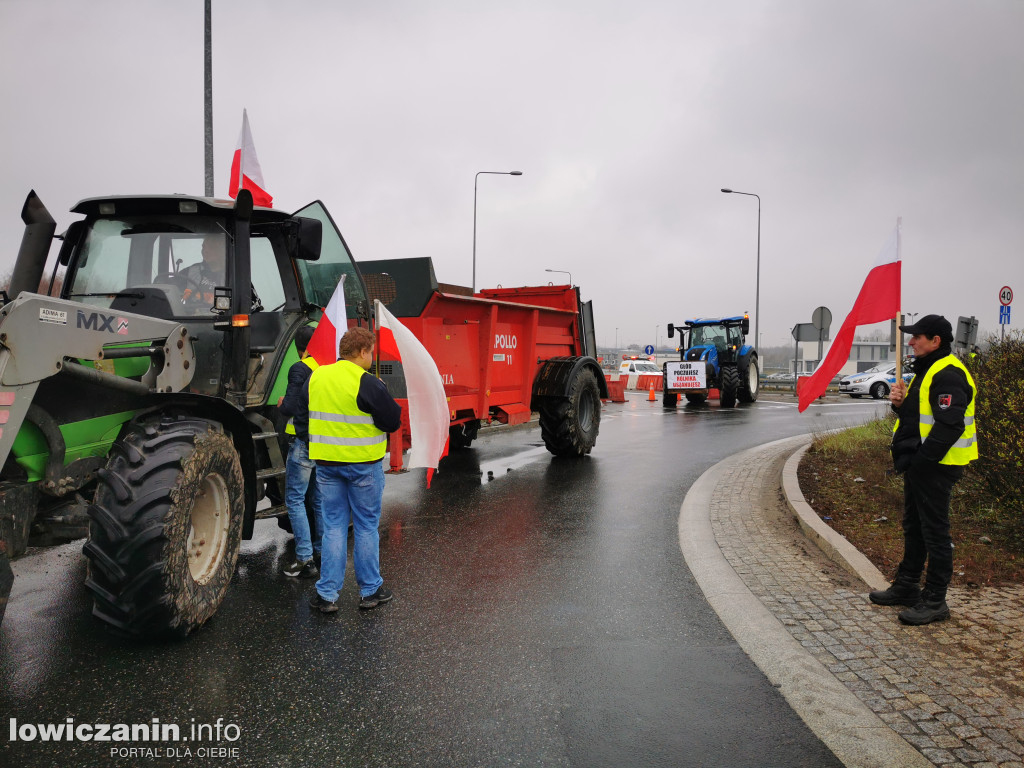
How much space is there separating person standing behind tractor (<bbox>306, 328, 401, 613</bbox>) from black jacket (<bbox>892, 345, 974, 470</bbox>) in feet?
10.4

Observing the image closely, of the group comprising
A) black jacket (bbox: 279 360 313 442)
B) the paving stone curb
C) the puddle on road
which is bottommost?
the paving stone curb

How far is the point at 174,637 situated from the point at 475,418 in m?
5.91

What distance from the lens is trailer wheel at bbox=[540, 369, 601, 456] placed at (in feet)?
35.4

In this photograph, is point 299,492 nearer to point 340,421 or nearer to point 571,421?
point 340,421

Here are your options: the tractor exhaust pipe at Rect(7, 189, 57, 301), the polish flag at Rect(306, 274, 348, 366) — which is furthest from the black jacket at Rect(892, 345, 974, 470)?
the tractor exhaust pipe at Rect(7, 189, 57, 301)

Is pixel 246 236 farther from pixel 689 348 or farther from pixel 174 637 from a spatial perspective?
pixel 689 348

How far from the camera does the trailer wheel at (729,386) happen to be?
22.0 meters

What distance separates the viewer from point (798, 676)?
12.1ft

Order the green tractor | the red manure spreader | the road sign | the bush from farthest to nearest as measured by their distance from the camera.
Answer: the road sign
the red manure spreader
the bush
the green tractor

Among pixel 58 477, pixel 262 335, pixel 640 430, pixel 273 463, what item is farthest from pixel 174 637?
pixel 640 430

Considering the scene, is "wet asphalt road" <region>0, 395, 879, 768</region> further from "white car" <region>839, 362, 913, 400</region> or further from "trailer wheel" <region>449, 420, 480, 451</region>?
"white car" <region>839, 362, 913, 400</region>

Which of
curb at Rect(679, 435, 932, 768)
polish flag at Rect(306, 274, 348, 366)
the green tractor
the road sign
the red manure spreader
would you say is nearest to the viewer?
curb at Rect(679, 435, 932, 768)

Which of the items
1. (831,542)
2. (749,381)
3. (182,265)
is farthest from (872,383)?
(182,265)

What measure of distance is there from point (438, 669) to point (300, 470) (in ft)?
6.72
